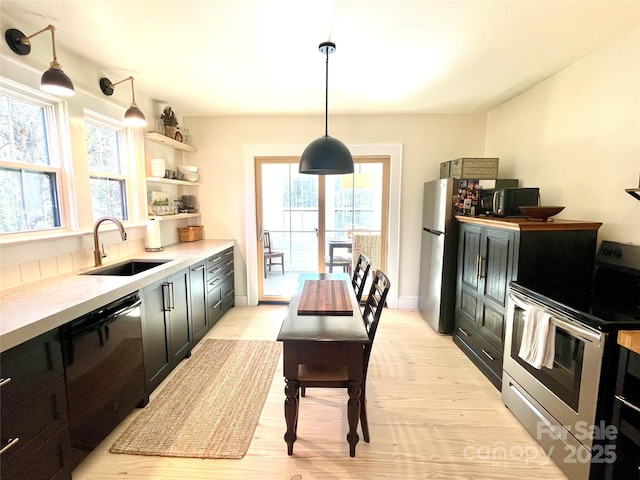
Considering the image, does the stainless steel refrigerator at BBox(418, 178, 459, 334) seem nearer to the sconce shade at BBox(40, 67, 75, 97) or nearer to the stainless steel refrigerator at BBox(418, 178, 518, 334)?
the stainless steel refrigerator at BBox(418, 178, 518, 334)

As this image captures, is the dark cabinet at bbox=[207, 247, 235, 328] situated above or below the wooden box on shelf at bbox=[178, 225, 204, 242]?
below

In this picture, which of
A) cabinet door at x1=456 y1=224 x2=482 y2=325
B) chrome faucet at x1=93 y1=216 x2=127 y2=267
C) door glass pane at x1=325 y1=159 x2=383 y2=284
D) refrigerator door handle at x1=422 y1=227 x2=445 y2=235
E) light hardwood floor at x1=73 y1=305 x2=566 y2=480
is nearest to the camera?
light hardwood floor at x1=73 y1=305 x2=566 y2=480

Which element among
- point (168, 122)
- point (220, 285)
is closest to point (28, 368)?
point (220, 285)

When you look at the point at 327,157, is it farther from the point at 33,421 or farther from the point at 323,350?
the point at 33,421

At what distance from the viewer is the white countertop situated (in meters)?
1.24

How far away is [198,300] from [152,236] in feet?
2.73

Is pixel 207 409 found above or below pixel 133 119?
below

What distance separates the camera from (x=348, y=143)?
379 centimetres

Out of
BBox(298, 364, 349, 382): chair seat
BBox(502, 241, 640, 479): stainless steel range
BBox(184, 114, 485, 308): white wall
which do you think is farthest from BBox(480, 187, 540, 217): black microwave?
BBox(298, 364, 349, 382): chair seat

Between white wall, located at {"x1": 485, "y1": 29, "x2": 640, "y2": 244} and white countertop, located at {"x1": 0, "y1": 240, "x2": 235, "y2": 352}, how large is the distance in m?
3.37

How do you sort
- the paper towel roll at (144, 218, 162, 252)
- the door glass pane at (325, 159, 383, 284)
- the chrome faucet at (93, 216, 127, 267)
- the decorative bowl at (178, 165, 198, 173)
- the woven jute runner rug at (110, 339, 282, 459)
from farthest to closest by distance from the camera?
the door glass pane at (325, 159, 383, 284) < the decorative bowl at (178, 165, 198, 173) < the paper towel roll at (144, 218, 162, 252) < the chrome faucet at (93, 216, 127, 267) < the woven jute runner rug at (110, 339, 282, 459)

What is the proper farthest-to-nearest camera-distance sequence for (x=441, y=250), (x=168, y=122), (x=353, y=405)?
(x=168, y=122)
(x=441, y=250)
(x=353, y=405)

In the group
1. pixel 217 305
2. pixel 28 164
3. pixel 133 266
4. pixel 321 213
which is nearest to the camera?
pixel 28 164

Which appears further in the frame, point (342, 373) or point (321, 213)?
point (321, 213)
